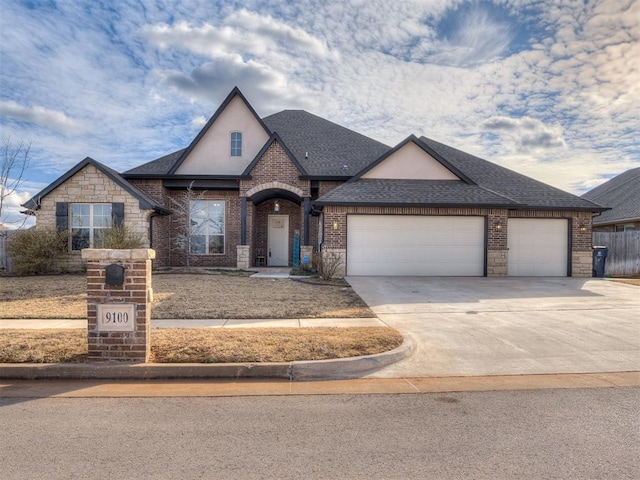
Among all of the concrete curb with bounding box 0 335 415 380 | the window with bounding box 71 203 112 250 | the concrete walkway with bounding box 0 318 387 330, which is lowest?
the concrete curb with bounding box 0 335 415 380

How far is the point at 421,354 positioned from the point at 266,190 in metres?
13.0

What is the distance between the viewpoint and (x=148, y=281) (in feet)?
17.1

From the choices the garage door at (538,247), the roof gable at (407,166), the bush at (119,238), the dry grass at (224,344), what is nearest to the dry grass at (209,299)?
the dry grass at (224,344)

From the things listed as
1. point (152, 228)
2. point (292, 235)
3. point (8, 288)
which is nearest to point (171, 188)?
point (152, 228)

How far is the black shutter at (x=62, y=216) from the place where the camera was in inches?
622

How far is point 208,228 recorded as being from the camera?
61.3ft

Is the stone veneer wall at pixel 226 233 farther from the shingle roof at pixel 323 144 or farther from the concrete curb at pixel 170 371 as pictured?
the concrete curb at pixel 170 371

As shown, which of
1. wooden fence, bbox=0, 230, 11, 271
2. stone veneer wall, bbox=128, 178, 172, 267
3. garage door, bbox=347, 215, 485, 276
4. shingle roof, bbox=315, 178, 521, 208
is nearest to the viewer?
shingle roof, bbox=315, 178, 521, 208

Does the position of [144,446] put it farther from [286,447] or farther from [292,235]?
[292,235]

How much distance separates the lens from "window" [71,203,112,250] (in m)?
16.0

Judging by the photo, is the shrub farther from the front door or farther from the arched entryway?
the front door

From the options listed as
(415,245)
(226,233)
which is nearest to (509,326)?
(415,245)

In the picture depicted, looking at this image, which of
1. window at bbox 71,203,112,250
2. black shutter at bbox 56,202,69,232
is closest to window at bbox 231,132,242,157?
window at bbox 71,203,112,250

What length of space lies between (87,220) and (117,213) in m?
1.44
